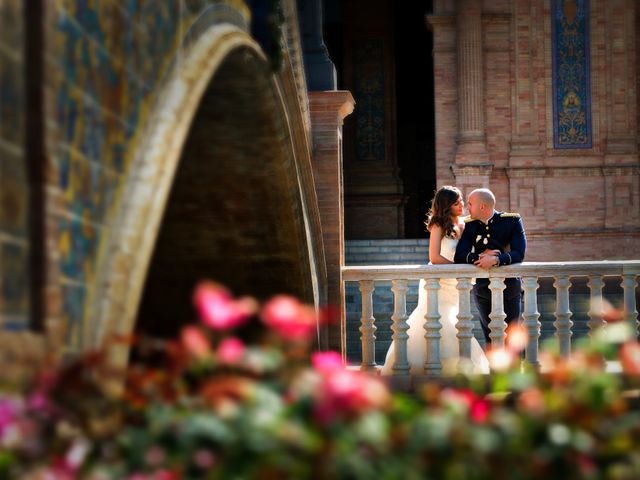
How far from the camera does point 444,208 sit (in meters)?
9.35

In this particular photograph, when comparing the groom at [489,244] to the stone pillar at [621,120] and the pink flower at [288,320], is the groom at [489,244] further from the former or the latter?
the stone pillar at [621,120]

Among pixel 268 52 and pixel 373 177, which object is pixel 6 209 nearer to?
pixel 268 52

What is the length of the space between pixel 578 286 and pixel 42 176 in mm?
15076

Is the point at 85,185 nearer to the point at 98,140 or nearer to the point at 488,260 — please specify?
the point at 98,140

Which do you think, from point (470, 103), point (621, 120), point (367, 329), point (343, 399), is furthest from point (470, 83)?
point (343, 399)

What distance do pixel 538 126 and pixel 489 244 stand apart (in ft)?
36.8

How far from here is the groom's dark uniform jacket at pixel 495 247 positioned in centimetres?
926

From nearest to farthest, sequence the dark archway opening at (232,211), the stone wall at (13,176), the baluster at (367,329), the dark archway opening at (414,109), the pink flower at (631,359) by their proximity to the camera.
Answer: the pink flower at (631,359) < the stone wall at (13,176) < the dark archway opening at (232,211) < the baluster at (367,329) < the dark archway opening at (414,109)

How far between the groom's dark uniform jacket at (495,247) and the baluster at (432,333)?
27 centimetres

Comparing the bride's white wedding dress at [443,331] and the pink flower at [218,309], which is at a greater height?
the pink flower at [218,309]

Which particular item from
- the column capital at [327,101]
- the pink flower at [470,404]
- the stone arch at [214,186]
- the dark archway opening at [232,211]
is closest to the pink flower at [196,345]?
the pink flower at [470,404]

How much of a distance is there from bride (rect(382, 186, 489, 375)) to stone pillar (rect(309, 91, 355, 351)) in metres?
0.85

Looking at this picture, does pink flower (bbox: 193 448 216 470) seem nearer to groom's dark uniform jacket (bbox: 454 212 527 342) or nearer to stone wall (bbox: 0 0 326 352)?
stone wall (bbox: 0 0 326 352)

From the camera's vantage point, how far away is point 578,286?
59.5 ft
